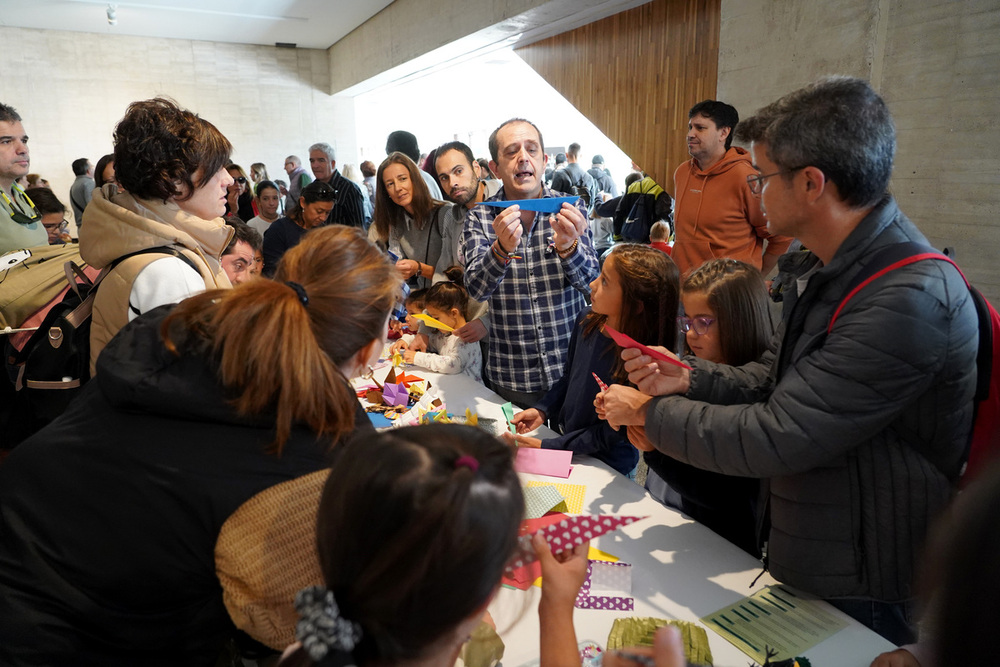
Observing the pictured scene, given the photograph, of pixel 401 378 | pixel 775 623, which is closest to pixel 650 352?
pixel 775 623

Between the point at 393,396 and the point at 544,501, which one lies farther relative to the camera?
the point at 393,396

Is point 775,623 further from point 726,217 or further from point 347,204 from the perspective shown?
point 347,204

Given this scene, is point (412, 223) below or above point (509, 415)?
above

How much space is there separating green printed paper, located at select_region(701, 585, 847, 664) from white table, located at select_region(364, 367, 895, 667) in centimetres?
2

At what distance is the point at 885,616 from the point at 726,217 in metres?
2.54

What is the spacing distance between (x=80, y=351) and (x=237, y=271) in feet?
4.59

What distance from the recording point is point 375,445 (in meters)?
0.80

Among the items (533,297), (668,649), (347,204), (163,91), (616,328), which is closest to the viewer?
(668,649)

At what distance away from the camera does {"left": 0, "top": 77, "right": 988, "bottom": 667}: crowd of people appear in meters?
0.77

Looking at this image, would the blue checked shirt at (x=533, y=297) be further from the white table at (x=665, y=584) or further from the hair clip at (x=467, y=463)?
the hair clip at (x=467, y=463)

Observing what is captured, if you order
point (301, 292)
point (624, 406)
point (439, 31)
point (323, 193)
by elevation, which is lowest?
point (624, 406)

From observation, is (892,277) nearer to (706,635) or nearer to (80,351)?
(706,635)

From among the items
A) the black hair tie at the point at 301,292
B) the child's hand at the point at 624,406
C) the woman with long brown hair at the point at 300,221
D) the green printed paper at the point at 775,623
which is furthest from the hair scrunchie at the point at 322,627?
the woman with long brown hair at the point at 300,221

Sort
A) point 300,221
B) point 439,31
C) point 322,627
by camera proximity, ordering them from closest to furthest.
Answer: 1. point 322,627
2. point 300,221
3. point 439,31
